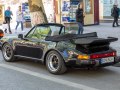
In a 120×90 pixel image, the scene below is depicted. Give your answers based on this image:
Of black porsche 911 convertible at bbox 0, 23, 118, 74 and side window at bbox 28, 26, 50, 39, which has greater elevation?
side window at bbox 28, 26, 50, 39

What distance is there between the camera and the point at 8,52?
1005 centimetres

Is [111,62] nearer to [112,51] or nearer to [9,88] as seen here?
[112,51]

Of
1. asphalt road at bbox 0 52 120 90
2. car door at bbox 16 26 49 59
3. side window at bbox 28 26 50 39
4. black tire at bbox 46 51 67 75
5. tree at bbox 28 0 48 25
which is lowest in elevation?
asphalt road at bbox 0 52 120 90

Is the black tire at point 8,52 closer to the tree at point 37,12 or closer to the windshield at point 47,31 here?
the windshield at point 47,31

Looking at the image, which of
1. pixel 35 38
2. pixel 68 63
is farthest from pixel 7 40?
pixel 68 63

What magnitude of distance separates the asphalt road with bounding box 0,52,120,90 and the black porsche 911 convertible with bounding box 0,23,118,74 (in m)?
0.30

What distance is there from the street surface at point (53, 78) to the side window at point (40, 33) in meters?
0.85

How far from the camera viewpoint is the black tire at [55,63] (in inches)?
318

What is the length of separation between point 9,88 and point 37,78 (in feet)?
3.69

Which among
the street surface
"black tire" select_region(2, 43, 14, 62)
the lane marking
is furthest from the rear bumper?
"black tire" select_region(2, 43, 14, 62)

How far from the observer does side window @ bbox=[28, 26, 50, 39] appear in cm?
911

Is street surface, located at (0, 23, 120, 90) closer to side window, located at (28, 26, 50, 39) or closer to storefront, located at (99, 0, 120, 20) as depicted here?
side window, located at (28, 26, 50, 39)

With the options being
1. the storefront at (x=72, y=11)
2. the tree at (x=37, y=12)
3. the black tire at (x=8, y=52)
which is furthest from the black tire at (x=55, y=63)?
the storefront at (x=72, y=11)

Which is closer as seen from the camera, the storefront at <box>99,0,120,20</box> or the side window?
the side window
